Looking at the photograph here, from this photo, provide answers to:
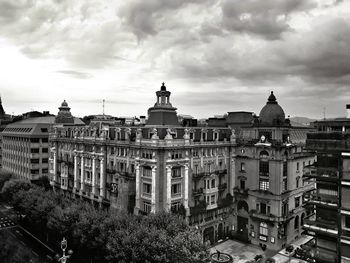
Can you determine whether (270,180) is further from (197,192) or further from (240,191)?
(197,192)

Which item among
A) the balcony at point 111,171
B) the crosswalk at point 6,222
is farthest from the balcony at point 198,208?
the crosswalk at point 6,222

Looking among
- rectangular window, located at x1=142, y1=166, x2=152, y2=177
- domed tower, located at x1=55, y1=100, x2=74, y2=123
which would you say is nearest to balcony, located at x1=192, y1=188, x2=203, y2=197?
rectangular window, located at x1=142, y1=166, x2=152, y2=177

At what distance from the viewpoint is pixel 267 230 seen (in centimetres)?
7344

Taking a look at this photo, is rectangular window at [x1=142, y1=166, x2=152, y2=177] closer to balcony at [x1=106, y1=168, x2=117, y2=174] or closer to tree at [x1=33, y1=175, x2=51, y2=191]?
balcony at [x1=106, y1=168, x2=117, y2=174]

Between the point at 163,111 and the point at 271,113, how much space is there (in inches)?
1117

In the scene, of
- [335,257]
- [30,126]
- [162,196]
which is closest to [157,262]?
[162,196]

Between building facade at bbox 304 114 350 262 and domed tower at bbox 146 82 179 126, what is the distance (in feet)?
114

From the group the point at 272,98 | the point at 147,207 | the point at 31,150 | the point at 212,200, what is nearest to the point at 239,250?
the point at 212,200

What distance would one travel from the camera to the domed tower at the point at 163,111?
72312 mm

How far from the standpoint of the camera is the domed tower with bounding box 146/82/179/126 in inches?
2847

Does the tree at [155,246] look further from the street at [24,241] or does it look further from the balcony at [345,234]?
the street at [24,241]

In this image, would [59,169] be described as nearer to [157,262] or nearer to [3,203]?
[3,203]

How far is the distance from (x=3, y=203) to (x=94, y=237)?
238 ft

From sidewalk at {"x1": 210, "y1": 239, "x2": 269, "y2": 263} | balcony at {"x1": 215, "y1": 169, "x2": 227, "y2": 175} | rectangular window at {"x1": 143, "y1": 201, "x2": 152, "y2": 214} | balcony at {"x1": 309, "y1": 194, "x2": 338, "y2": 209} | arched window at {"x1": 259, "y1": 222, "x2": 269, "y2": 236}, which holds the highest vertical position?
balcony at {"x1": 309, "y1": 194, "x2": 338, "y2": 209}
